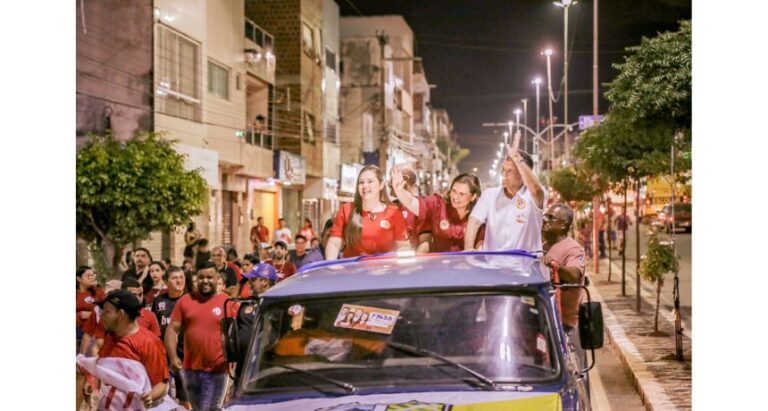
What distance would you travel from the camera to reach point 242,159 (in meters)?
32.1

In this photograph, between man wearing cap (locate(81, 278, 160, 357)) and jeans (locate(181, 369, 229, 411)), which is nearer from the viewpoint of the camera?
man wearing cap (locate(81, 278, 160, 357))

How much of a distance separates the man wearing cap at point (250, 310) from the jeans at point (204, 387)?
1.89ft

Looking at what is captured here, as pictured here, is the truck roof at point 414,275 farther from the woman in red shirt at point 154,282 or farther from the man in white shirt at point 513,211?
the woman in red shirt at point 154,282

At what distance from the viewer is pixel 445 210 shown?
28.1 feet

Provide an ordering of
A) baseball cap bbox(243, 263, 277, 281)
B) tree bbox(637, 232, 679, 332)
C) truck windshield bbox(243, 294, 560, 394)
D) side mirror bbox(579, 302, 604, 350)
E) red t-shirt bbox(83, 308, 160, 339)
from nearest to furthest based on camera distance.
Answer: truck windshield bbox(243, 294, 560, 394) < side mirror bbox(579, 302, 604, 350) < red t-shirt bbox(83, 308, 160, 339) < baseball cap bbox(243, 263, 277, 281) < tree bbox(637, 232, 679, 332)

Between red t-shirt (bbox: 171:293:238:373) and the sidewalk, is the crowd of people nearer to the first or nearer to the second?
red t-shirt (bbox: 171:293:238:373)

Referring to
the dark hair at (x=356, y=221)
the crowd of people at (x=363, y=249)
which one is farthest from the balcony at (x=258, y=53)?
the dark hair at (x=356, y=221)

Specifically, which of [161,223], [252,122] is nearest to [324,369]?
[161,223]

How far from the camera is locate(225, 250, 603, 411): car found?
16.2ft

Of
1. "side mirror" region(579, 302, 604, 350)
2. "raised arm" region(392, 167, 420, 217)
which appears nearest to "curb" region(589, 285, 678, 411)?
"raised arm" region(392, 167, 420, 217)

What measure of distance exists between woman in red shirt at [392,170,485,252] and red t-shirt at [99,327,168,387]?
8.10ft

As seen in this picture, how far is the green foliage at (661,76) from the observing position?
34.9ft
